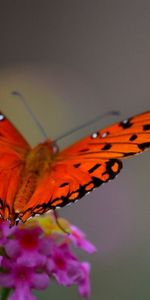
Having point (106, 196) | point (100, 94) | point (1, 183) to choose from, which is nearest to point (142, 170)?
point (106, 196)

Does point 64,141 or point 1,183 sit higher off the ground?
point 1,183

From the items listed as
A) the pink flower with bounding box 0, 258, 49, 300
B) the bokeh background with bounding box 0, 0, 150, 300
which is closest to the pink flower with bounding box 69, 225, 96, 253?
the pink flower with bounding box 0, 258, 49, 300

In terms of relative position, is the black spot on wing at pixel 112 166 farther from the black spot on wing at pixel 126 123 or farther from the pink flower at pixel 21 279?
the pink flower at pixel 21 279

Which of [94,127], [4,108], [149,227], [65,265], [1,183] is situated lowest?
[149,227]

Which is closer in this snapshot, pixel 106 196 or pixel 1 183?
pixel 1 183

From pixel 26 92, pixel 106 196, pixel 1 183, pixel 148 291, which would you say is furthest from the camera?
pixel 26 92

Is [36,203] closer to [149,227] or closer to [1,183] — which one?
[1,183]

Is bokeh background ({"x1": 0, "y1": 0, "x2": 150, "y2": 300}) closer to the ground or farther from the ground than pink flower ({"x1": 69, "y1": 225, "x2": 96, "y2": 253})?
closer to the ground

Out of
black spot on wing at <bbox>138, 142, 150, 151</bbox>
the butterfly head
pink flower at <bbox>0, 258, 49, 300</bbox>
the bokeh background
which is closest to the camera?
pink flower at <bbox>0, 258, 49, 300</bbox>

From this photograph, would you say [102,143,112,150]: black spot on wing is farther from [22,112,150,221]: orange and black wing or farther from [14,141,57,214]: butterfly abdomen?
[14,141,57,214]: butterfly abdomen
